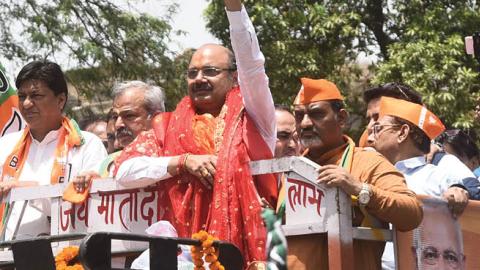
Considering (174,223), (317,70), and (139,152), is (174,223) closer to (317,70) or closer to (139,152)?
(139,152)

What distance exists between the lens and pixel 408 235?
5.14 meters

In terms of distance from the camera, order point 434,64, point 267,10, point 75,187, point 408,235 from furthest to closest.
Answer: point 267,10 < point 434,64 < point 75,187 < point 408,235

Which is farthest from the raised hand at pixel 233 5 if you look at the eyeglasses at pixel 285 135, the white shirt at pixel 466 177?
the eyeglasses at pixel 285 135

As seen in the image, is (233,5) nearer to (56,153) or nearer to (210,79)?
(210,79)

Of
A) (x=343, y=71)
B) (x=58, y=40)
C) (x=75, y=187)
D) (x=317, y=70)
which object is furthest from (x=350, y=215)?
(x=343, y=71)

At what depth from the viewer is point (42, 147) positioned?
6.28 m

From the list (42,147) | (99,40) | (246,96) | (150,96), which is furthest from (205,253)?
(99,40)

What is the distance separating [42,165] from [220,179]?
61.4 inches

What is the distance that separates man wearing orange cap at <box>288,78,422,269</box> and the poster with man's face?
16cm

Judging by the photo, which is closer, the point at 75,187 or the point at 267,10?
the point at 75,187

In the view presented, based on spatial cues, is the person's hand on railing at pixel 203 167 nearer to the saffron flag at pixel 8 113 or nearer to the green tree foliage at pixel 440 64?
the saffron flag at pixel 8 113

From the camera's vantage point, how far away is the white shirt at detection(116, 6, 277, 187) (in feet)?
17.0

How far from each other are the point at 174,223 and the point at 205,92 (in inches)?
27.2

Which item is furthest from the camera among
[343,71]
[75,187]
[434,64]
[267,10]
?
[343,71]
